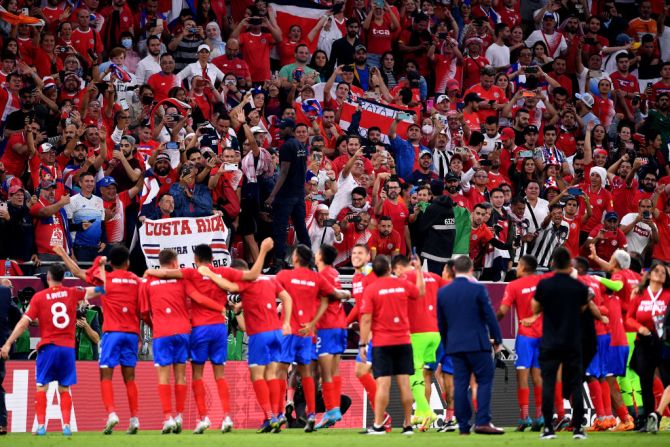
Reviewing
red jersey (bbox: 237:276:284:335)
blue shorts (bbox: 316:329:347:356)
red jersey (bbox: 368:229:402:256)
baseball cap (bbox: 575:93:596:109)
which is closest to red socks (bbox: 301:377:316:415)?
blue shorts (bbox: 316:329:347:356)

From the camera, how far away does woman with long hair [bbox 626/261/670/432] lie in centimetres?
1755

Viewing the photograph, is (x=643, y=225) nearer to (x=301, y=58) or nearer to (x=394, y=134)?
(x=394, y=134)

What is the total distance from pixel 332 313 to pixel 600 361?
367cm

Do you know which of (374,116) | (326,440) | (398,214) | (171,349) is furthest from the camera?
(374,116)

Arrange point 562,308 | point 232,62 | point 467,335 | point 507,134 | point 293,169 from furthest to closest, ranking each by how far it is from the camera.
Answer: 1. point 507,134
2. point 232,62
3. point 293,169
4. point 467,335
5. point 562,308

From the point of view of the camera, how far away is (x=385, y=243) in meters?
22.6

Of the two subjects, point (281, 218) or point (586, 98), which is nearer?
point (281, 218)

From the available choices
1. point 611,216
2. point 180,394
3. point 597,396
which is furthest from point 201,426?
point 611,216

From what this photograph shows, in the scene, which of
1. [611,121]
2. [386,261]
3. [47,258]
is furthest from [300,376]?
[611,121]

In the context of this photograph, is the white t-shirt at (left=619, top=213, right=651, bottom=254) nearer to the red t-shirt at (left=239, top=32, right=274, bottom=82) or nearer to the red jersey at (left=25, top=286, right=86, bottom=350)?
the red t-shirt at (left=239, top=32, right=274, bottom=82)

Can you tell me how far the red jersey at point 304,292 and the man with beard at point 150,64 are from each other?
863 cm

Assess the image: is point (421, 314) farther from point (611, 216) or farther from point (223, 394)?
point (611, 216)

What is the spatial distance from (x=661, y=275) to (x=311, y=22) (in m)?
13.1

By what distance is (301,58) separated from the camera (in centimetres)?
2697
